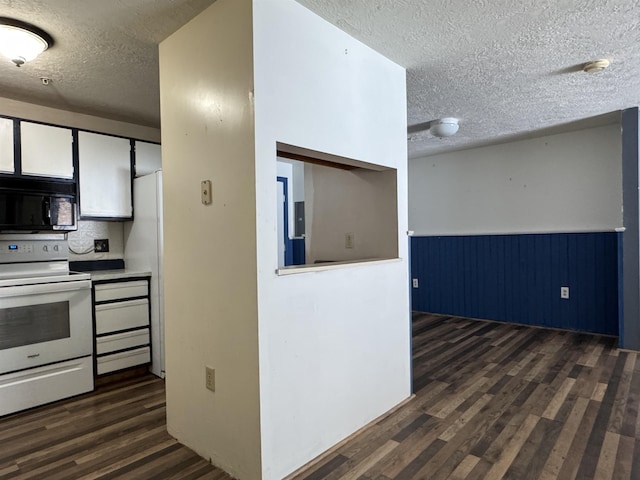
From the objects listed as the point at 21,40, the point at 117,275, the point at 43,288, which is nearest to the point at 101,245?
the point at 117,275

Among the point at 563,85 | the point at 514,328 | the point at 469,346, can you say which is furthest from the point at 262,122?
the point at 514,328

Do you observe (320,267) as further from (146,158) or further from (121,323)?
(146,158)

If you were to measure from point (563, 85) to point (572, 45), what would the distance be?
2.38ft

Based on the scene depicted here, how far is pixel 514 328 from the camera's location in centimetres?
445

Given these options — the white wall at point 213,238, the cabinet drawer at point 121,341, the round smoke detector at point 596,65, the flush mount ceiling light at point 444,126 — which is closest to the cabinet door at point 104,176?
the cabinet drawer at point 121,341

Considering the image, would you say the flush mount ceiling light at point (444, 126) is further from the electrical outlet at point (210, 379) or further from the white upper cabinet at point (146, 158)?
the electrical outlet at point (210, 379)

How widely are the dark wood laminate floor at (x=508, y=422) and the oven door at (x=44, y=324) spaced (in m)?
1.95

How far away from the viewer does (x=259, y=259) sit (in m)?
1.68

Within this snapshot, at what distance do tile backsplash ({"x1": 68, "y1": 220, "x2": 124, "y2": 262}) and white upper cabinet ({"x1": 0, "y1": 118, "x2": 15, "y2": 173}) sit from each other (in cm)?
68

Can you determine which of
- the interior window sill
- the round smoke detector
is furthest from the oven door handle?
the round smoke detector

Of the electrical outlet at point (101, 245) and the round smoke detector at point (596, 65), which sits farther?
the electrical outlet at point (101, 245)

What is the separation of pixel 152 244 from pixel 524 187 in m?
4.06

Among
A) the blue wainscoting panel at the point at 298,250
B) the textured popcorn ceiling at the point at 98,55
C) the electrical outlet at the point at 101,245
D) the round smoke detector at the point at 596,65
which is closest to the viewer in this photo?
the textured popcorn ceiling at the point at 98,55

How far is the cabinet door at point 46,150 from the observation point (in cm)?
285
